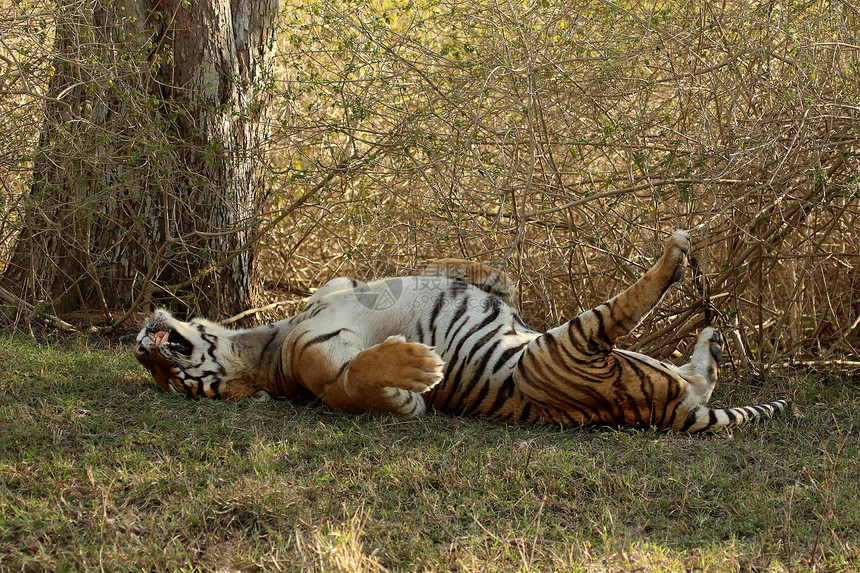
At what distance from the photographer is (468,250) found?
17.2ft

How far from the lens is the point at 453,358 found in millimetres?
4160

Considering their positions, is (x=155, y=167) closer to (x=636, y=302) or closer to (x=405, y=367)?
(x=405, y=367)

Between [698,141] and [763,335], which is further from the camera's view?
[763,335]

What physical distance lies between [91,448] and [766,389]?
3447 mm

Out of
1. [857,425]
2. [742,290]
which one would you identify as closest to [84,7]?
[742,290]

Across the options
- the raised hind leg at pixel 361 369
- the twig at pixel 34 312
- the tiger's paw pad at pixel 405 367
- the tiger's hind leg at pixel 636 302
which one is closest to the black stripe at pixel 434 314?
the raised hind leg at pixel 361 369

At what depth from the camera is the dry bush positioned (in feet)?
14.0

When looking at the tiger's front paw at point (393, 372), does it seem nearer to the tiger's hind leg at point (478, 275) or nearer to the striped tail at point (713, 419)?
the tiger's hind leg at point (478, 275)

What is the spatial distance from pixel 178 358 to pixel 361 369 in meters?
1.03

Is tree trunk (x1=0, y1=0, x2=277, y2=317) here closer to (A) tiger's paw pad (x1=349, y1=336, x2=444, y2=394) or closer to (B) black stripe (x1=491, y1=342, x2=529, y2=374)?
(A) tiger's paw pad (x1=349, y1=336, x2=444, y2=394)

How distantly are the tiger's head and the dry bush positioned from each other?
2.93 ft

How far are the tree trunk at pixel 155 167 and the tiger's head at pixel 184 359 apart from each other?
3.47 ft

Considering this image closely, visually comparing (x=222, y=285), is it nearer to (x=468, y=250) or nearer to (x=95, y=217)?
(x=95, y=217)

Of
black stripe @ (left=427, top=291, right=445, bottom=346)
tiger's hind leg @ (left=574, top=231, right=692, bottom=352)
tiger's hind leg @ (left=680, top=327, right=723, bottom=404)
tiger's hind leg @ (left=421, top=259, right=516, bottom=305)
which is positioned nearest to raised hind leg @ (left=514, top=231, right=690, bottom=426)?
tiger's hind leg @ (left=574, top=231, right=692, bottom=352)
